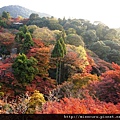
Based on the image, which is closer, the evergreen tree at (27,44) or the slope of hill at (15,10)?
the evergreen tree at (27,44)

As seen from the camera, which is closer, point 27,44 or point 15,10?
point 27,44

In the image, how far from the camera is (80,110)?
6480 millimetres

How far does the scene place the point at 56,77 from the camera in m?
17.7

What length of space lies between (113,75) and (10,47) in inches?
585

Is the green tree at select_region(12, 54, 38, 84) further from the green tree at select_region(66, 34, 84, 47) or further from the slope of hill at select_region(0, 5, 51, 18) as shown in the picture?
the slope of hill at select_region(0, 5, 51, 18)

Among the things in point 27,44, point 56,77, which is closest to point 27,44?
point 27,44

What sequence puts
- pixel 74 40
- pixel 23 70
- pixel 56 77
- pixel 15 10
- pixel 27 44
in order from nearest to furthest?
pixel 23 70 < pixel 56 77 < pixel 27 44 < pixel 74 40 < pixel 15 10

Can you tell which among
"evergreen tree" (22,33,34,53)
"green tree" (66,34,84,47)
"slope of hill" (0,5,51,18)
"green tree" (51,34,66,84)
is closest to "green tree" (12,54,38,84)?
"green tree" (51,34,66,84)

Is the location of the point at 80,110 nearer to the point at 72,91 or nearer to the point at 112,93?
the point at 112,93

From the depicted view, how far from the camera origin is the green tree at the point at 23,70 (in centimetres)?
1493

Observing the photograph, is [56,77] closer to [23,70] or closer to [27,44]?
[23,70]

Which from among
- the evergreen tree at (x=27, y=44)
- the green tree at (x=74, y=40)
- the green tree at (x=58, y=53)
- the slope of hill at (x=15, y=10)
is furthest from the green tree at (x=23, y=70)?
the slope of hill at (x=15, y=10)

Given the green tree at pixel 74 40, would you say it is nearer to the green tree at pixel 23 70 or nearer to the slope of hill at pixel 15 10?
the green tree at pixel 23 70

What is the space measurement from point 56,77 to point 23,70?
3418 mm
